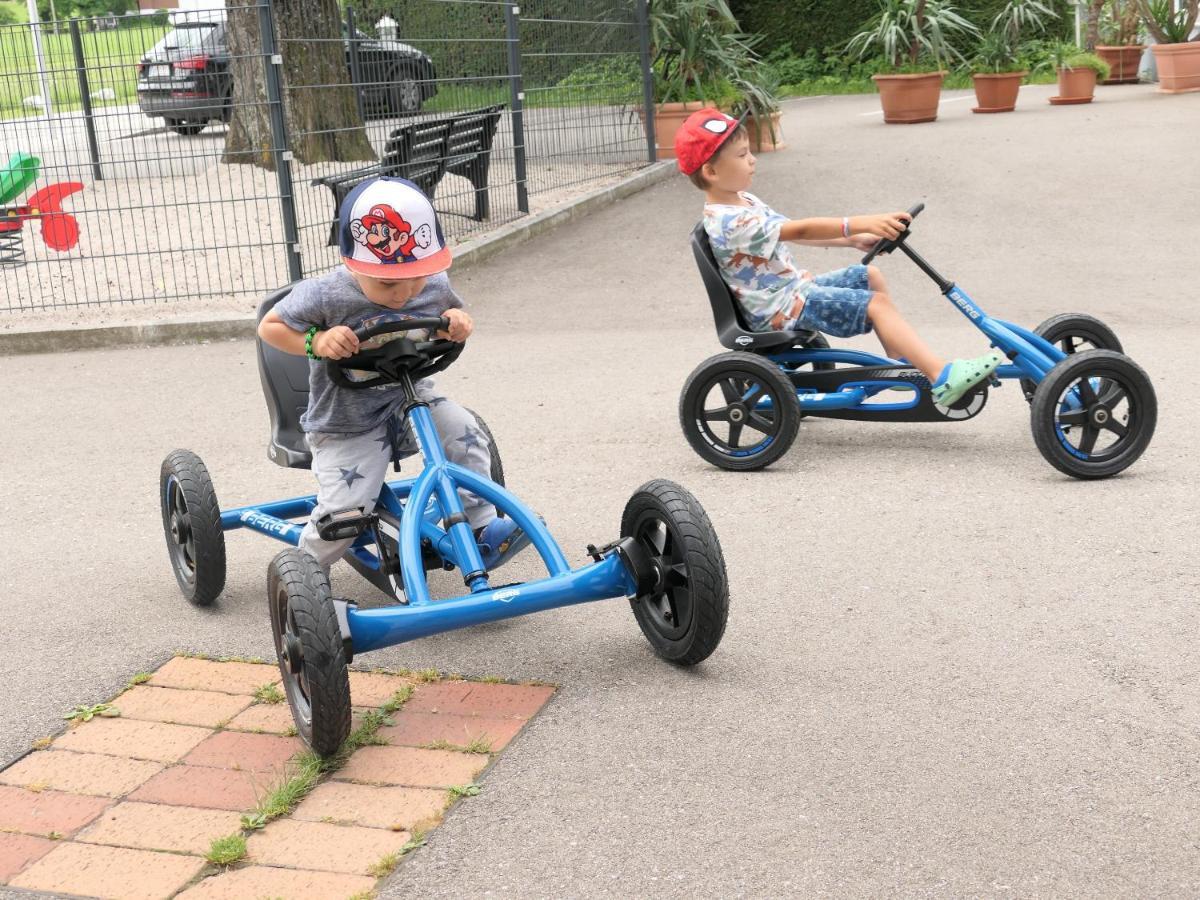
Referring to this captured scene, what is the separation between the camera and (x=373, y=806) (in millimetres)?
3059

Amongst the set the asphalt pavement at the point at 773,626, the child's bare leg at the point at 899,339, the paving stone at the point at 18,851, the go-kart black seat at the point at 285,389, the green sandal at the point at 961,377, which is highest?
the go-kart black seat at the point at 285,389

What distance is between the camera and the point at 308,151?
9.20 meters

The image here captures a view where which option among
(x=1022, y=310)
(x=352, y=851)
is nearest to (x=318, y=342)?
(x=352, y=851)

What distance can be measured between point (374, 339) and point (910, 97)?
11.1 metres

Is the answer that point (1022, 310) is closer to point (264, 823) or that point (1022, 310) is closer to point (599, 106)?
point (599, 106)

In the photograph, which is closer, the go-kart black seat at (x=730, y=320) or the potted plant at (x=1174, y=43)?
the go-kart black seat at (x=730, y=320)

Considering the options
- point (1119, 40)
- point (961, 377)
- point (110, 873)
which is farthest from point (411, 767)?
point (1119, 40)

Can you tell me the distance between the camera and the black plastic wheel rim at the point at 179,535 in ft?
14.2

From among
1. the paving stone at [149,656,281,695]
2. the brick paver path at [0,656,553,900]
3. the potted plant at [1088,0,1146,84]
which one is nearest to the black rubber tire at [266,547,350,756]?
the brick paver path at [0,656,553,900]

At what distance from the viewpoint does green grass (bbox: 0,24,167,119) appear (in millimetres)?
8547

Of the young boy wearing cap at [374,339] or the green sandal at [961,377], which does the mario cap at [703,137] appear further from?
the young boy wearing cap at [374,339]

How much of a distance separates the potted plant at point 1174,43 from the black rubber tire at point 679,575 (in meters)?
13.1

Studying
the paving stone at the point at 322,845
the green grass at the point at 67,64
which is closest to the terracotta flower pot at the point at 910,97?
the green grass at the point at 67,64

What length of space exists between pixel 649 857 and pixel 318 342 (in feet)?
5.33
